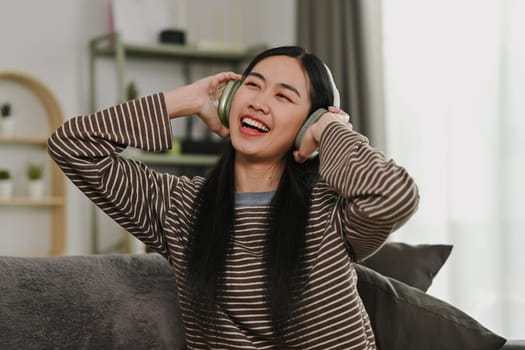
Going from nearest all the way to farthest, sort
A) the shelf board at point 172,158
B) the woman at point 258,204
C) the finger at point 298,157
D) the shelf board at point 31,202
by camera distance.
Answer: the woman at point 258,204, the finger at point 298,157, the shelf board at point 31,202, the shelf board at point 172,158

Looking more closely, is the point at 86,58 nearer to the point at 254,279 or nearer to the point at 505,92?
the point at 505,92

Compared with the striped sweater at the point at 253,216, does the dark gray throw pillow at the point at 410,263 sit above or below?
below

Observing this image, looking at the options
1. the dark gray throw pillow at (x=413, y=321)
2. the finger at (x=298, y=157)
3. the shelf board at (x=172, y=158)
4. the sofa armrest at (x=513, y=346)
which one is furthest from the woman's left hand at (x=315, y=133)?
the shelf board at (x=172, y=158)

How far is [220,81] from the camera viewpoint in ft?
6.06

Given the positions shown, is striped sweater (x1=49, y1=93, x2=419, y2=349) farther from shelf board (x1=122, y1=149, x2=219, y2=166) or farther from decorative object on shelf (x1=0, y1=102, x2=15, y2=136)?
decorative object on shelf (x1=0, y1=102, x2=15, y2=136)

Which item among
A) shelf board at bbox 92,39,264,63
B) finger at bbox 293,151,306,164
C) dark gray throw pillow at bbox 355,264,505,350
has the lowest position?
dark gray throw pillow at bbox 355,264,505,350

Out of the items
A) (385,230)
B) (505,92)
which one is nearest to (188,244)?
(385,230)

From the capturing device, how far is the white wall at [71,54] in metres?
4.49

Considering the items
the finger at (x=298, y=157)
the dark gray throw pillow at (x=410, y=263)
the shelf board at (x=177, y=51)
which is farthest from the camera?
the shelf board at (x=177, y=51)

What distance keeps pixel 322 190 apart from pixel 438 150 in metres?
1.74

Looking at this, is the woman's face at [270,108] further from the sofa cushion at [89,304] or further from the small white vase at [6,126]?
the small white vase at [6,126]

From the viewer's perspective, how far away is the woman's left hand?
167 cm

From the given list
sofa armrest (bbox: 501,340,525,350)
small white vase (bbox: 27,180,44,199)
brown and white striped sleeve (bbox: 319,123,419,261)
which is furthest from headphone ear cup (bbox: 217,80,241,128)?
small white vase (bbox: 27,180,44,199)

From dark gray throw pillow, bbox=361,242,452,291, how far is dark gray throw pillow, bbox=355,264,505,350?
0.11m
